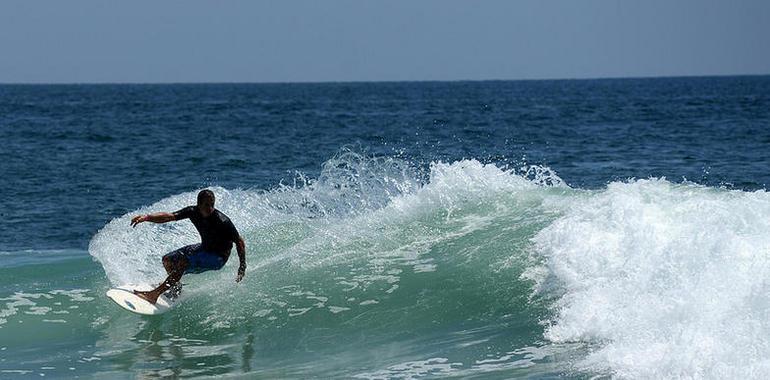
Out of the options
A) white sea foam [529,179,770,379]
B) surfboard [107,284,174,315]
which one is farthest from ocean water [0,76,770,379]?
surfboard [107,284,174,315]

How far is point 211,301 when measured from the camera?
12578mm

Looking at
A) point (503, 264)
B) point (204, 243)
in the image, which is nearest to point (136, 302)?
point (204, 243)

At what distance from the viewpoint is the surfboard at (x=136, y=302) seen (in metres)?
12.0

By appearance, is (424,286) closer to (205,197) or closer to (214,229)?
(214,229)

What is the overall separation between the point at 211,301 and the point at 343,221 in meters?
3.14

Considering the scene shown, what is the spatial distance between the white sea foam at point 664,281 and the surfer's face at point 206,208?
3.68 metres

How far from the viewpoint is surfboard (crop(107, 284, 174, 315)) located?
11953 mm

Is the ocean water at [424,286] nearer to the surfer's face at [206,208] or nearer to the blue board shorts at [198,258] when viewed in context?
the blue board shorts at [198,258]

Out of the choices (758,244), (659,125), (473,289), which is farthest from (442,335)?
(659,125)

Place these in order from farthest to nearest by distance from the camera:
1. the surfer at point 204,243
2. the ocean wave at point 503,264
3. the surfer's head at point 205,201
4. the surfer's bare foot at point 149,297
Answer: the surfer's bare foot at point 149,297
the surfer at point 204,243
the surfer's head at point 205,201
the ocean wave at point 503,264

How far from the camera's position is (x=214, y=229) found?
464 inches

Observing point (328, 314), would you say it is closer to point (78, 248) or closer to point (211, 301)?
point (211, 301)

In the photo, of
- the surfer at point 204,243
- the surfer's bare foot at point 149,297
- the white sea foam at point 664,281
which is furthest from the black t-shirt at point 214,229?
the white sea foam at point 664,281

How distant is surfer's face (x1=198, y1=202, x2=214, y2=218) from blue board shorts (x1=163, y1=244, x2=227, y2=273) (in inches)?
18.0
